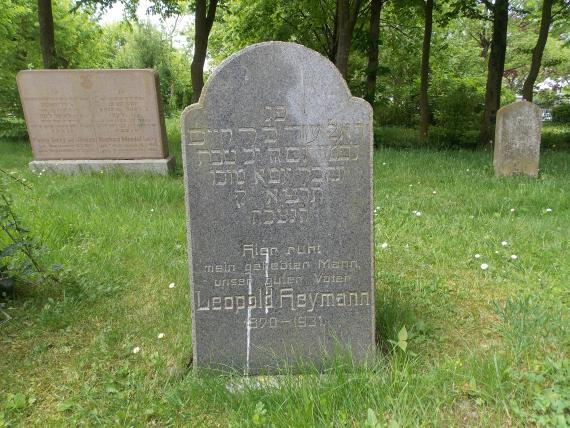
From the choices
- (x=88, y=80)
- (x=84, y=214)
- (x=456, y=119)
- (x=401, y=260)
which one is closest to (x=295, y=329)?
(x=401, y=260)

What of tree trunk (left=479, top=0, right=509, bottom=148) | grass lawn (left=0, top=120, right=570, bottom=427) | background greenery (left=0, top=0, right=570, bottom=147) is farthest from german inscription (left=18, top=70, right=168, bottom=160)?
tree trunk (left=479, top=0, right=509, bottom=148)

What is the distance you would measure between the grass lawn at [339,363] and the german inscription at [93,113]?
302 centimetres

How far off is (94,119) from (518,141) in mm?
7369

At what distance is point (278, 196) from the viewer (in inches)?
109

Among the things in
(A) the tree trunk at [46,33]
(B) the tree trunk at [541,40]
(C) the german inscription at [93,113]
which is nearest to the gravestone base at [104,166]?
(C) the german inscription at [93,113]

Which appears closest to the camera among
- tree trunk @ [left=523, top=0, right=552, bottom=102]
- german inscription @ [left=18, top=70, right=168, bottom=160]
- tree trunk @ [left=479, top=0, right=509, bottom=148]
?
german inscription @ [left=18, top=70, right=168, bottom=160]

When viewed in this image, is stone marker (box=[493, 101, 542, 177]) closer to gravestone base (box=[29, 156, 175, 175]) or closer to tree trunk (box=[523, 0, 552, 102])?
tree trunk (box=[523, 0, 552, 102])

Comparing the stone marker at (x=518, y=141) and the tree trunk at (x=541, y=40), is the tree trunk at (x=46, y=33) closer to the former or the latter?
the stone marker at (x=518, y=141)

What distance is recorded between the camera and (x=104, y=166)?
9.03 metres

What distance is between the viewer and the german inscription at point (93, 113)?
877 centimetres

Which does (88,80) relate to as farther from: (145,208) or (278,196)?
(278,196)

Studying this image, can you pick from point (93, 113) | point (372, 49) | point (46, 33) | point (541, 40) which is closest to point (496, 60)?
point (541, 40)

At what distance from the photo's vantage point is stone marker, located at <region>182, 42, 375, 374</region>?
267 cm

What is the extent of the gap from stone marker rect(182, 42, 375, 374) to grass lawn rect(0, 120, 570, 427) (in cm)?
26
